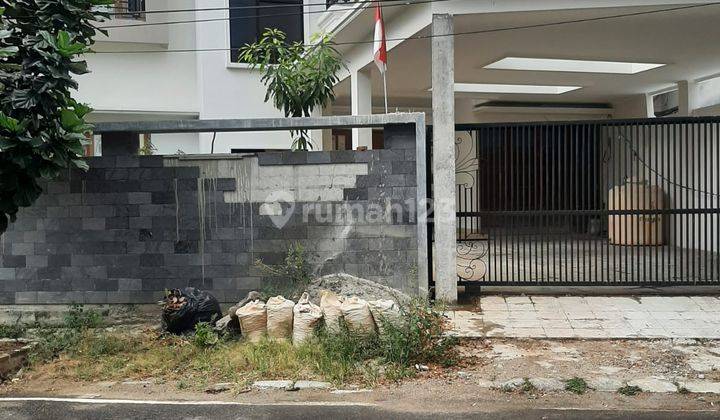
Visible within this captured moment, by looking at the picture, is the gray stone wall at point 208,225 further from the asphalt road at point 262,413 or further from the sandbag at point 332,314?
the asphalt road at point 262,413

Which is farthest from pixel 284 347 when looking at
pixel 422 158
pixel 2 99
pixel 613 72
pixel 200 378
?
pixel 613 72

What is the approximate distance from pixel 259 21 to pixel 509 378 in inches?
408

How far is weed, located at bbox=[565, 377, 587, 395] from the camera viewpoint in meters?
5.34

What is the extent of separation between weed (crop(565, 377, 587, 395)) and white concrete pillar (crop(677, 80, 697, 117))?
28.9ft

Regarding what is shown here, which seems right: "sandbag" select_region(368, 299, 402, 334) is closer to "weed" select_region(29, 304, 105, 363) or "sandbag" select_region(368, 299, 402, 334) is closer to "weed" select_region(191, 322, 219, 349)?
"weed" select_region(191, 322, 219, 349)

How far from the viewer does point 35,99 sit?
604 cm

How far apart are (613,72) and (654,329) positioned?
654cm

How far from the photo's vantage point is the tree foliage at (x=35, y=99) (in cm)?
597

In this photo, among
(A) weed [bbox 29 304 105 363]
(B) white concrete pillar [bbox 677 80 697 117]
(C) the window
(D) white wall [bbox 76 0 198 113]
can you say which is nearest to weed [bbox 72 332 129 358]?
(A) weed [bbox 29 304 105 363]

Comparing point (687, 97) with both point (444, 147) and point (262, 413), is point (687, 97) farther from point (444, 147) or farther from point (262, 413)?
point (262, 413)

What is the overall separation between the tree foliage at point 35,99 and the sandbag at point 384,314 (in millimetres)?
3343

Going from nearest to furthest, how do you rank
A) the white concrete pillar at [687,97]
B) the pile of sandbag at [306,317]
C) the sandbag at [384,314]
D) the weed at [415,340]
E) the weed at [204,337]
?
the weed at [415,340] < the sandbag at [384,314] < the pile of sandbag at [306,317] < the weed at [204,337] < the white concrete pillar at [687,97]

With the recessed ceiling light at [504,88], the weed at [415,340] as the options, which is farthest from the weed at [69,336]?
the recessed ceiling light at [504,88]

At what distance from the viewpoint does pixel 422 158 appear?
24.5 ft
